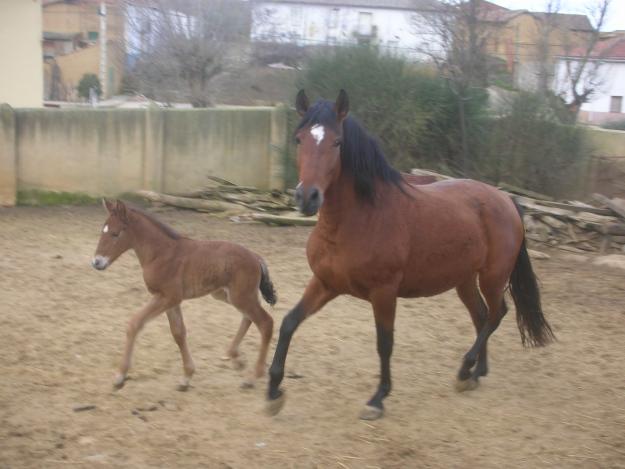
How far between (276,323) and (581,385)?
2755mm

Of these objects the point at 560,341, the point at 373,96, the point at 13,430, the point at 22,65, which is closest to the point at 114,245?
the point at 13,430

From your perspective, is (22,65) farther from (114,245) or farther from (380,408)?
(380,408)

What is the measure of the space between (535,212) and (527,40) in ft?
108

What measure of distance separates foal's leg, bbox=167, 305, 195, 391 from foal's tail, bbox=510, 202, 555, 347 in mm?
2665

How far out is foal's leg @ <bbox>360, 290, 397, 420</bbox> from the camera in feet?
16.5

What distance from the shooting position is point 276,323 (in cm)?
732

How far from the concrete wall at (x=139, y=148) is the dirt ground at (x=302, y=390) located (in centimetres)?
465

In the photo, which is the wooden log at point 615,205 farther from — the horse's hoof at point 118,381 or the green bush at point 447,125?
the horse's hoof at point 118,381

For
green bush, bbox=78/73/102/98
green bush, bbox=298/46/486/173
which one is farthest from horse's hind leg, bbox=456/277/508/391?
green bush, bbox=78/73/102/98

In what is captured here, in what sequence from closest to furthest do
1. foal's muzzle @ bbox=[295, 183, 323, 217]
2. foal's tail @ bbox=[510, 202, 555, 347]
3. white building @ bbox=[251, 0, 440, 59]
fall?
1. foal's muzzle @ bbox=[295, 183, 323, 217]
2. foal's tail @ bbox=[510, 202, 555, 347]
3. white building @ bbox=[251, 0, 440, 59]

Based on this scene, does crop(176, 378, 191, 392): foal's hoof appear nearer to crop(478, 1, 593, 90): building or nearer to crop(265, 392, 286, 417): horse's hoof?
crop(265, 392, 286, 417): horse's hoof

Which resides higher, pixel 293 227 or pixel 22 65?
pixel 22 65

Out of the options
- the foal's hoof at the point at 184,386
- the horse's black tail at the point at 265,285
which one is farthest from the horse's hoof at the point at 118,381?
the horse's black tail at the point at 265,285

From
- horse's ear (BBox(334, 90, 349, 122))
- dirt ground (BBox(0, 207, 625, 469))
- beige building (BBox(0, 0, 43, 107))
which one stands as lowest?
dirt ground (BBox(0, 207, 625, 469))
